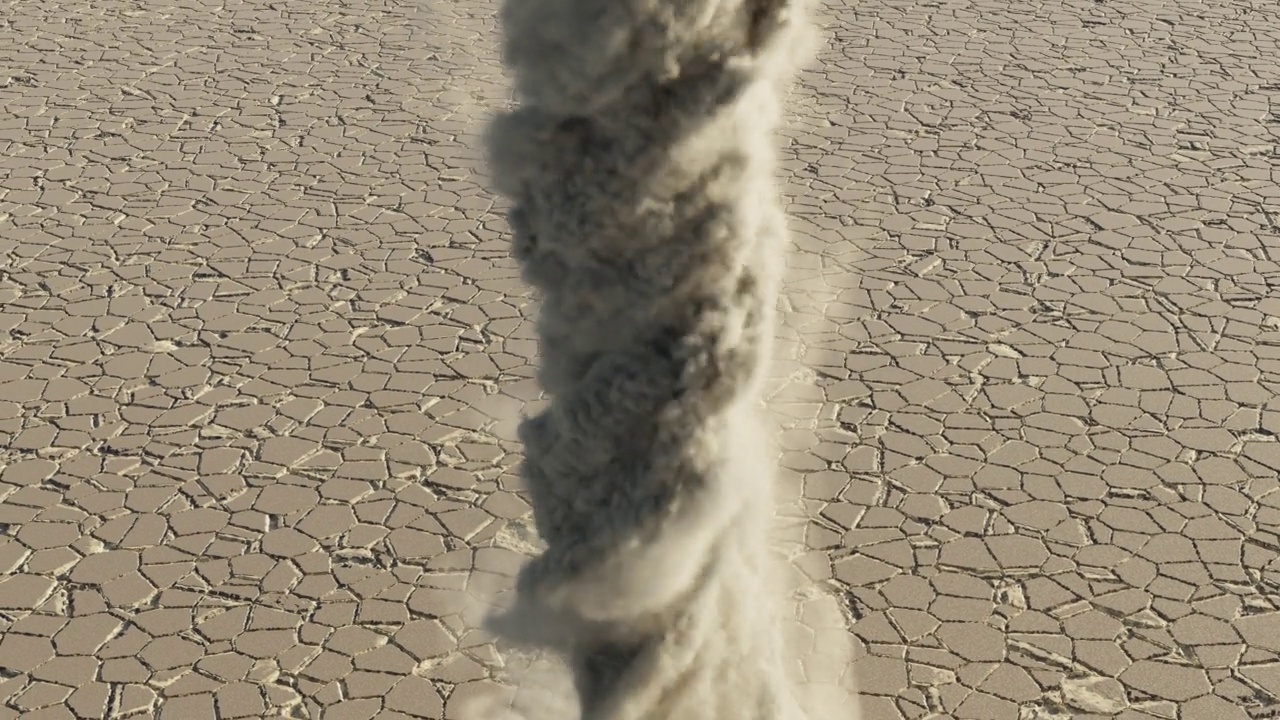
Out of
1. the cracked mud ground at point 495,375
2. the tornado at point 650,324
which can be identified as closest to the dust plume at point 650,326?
the tornado at point 650,324

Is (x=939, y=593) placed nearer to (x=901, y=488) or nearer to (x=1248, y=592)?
(x=901, y=488)

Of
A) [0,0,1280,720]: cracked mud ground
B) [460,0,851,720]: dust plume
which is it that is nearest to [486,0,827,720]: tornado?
[460,0,851,720]: dust plume

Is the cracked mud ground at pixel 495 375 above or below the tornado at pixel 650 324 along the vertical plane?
below

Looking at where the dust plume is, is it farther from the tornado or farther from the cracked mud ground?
the cracked mud ground

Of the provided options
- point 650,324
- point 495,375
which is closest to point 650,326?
point 650,324

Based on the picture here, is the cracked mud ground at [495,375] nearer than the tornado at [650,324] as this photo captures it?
No

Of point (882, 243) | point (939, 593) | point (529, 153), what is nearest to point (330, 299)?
point (882, 243)

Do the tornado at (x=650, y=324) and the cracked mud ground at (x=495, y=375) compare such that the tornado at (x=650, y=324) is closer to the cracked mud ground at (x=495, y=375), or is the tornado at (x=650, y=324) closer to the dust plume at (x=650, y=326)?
the dust plume at (x=650, y=326)
